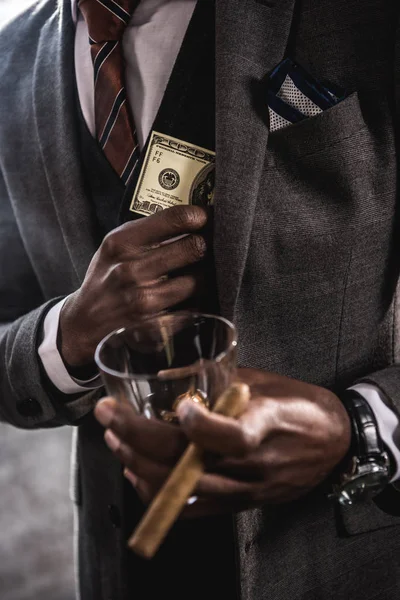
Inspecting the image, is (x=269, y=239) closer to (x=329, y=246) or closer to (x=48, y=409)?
(x=329, y=246)

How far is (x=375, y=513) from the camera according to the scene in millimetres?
997

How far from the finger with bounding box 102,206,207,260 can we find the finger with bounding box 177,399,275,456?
1.09 feet

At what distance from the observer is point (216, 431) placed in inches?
21.1

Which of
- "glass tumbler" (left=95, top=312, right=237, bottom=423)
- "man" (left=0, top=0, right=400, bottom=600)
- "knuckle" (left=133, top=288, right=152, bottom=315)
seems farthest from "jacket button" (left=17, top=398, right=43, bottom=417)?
"glass tumbler" (left=95, top=312, right=237, bottom=423)

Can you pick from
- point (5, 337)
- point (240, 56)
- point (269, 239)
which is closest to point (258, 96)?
point (240, 56)

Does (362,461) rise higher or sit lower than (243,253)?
lower

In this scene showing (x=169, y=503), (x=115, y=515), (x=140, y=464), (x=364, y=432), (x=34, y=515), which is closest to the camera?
(x=169, y=503)

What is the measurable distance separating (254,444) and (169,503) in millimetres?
109

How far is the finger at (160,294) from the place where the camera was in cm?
85

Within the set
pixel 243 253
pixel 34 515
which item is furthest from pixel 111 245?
pixel 34 515

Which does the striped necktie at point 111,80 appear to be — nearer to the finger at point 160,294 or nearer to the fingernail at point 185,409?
the finger at point 160,294

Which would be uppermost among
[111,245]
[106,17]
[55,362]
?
[106,17]

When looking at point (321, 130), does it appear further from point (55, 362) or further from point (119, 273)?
point (55, 362)

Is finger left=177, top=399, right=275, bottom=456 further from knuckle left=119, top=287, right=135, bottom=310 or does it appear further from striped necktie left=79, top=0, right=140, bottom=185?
striped necktie left=79, top=0, right=140, bottom=185
